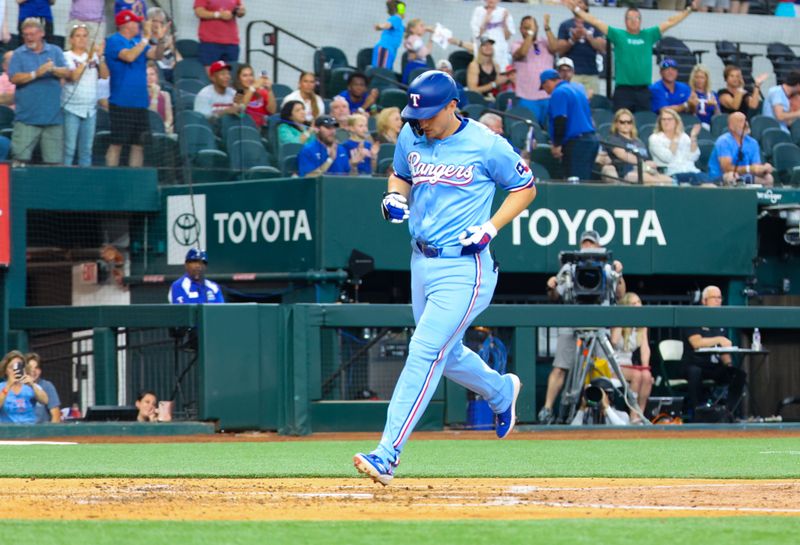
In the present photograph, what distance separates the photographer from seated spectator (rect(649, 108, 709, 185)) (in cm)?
1667

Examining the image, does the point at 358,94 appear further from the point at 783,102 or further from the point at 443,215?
the point at 443,215

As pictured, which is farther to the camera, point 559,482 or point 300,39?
point 300,39

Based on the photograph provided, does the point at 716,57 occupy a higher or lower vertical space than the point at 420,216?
higher

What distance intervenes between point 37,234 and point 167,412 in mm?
3571

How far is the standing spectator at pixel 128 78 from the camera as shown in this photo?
14.7 metres

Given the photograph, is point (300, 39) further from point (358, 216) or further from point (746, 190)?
point (746, 190)

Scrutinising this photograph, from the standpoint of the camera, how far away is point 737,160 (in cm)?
1697

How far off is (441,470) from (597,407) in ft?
17.6

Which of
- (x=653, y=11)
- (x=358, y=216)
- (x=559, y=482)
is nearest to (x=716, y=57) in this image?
(x=653, y=11)

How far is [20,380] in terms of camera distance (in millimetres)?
12680

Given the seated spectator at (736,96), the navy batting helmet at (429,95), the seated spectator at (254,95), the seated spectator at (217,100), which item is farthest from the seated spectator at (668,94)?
the navy batting helmet at (429,95)

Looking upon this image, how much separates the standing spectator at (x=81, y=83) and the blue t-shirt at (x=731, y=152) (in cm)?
690

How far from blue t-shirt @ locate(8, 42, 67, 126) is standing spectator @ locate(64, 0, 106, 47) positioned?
0.84m

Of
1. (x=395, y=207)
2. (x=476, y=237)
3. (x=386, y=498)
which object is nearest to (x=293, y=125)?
(x=395, y=207)
